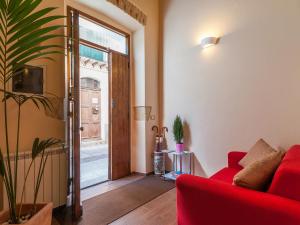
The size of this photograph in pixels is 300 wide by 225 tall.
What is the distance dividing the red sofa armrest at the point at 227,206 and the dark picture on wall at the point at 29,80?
173 cm

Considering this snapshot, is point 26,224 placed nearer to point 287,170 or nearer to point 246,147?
Answer: point 287,170

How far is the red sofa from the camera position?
119cm

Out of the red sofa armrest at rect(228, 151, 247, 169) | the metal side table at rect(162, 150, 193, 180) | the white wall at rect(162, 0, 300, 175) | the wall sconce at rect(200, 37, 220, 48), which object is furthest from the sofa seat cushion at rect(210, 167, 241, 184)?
the wall sconce at rect(200, 37, 220, 48)

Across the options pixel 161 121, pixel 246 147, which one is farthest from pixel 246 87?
pixel 161 121

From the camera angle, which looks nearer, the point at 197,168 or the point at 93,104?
the point at 197,168

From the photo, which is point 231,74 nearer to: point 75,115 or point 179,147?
point 179,147

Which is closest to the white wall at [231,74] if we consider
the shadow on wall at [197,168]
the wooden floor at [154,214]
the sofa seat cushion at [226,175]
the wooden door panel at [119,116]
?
the shadow on wall at [197,168]

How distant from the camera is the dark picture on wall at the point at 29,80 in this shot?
2021 millimetres

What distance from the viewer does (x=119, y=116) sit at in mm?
3570

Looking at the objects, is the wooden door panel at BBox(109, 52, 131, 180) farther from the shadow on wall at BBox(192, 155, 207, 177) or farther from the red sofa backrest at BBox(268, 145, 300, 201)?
the red sofa backrest at BBox(268, 145, 300, 201)

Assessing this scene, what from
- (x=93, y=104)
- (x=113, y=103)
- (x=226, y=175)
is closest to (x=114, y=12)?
(x=113, y=103)

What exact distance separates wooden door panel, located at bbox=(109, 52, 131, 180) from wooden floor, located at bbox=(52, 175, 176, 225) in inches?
24.3

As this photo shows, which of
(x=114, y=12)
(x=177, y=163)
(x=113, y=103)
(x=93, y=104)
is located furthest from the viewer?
(x=93, y=104)

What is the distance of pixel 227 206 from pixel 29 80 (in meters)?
2.14
